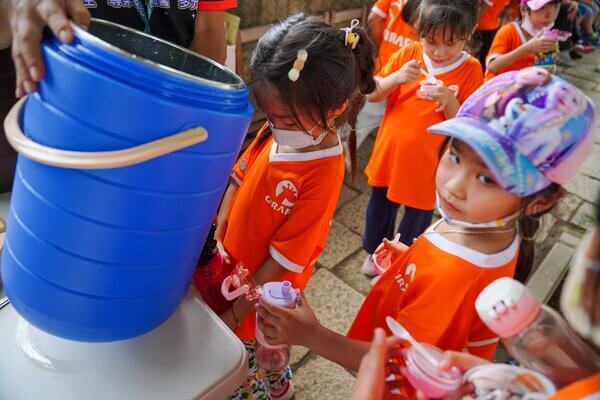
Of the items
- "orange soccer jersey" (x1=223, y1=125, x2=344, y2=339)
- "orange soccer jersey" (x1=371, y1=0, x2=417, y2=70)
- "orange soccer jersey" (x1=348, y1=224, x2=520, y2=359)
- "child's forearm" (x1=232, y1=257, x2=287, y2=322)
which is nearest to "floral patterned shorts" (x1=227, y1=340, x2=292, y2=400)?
"orange soccer jersey" (x1=223, y1=125, x2=344, y2=339)

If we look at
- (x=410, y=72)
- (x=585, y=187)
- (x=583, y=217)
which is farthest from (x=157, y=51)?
(x=585, y=187)

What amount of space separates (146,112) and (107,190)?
0.38 ft

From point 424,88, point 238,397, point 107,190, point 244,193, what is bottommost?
point 238,397

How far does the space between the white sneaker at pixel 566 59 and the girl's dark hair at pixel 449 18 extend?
14.4ft

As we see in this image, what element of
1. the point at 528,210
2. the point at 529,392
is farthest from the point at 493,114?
the point at 529,392

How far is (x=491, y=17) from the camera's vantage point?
3.63m

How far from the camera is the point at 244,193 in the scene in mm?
1354

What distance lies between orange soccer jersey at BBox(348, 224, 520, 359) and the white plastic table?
0.39 metres

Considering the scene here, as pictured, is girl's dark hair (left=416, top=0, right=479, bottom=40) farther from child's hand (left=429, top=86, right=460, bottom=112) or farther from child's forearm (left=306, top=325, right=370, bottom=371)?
child's forearm (left=306, top=325, right=370, bottom=371)

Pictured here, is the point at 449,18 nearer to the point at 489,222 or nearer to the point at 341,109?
the point at 341,109

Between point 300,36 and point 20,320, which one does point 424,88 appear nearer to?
point 300,36

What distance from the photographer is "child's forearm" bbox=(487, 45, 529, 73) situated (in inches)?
95.2

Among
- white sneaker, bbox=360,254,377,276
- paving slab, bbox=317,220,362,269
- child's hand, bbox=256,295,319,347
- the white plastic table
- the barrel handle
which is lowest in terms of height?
paving slab, bbox=317,220,362,269

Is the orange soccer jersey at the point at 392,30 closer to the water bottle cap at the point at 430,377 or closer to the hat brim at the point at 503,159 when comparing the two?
the hat brim at the point at 503,159
